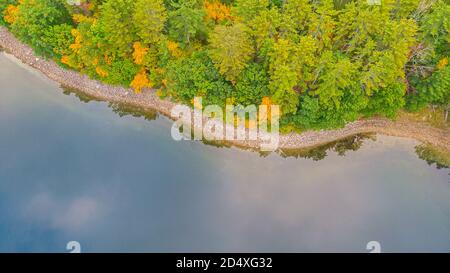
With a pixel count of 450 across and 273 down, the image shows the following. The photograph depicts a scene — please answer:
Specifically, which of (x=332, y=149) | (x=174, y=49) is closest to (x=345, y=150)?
(x=332, y=149)

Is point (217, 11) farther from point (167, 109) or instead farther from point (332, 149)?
point (332, 149)

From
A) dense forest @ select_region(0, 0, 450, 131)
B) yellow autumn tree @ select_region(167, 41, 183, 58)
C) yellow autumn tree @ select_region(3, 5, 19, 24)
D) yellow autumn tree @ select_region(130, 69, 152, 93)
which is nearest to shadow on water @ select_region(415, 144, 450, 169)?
dense forest @ select_region(0, 0, 450, 131)

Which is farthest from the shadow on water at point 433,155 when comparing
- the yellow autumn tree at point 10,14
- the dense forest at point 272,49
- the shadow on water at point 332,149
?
the yellow autumn tree at point 10,14

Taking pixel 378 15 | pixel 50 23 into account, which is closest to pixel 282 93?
pixel 378 15

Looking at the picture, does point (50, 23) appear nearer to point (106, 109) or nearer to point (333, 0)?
Answer: point (106, 109)

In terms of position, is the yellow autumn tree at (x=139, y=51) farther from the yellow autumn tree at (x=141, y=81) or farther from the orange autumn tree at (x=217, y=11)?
the orange autumn tree at (x=217, y=11)

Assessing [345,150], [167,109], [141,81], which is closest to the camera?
[141,81]
